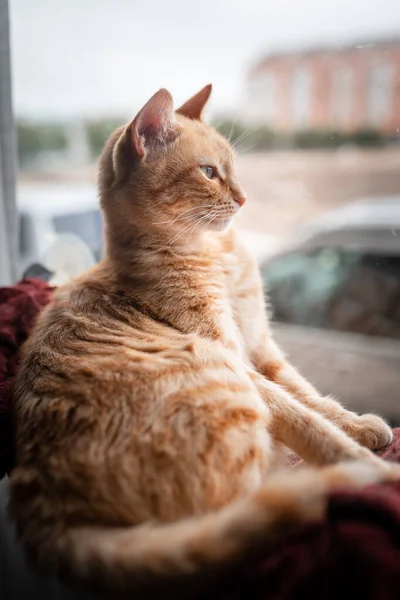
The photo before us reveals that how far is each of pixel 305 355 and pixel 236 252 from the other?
810mm

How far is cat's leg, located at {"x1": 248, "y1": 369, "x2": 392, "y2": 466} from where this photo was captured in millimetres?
943

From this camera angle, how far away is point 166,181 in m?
1.19

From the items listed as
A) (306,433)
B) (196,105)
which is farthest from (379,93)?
(306,433)

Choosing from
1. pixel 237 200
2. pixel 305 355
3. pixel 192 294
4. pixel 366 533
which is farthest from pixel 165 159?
pixel 305 355

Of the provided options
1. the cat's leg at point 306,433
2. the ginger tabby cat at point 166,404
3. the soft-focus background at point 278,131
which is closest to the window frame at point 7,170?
the soft-focus background at point 278,131

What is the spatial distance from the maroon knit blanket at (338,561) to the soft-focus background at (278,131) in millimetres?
816

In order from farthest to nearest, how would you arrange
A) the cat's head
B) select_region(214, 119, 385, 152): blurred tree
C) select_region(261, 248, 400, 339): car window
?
select_region(261, 248, 400, 339): car window < select_region(214, 119, 385, 152): blurred tree < the cat's head

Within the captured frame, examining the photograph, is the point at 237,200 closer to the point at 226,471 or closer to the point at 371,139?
the point at 226,471

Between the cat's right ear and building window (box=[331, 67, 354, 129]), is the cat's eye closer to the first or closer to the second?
the cat's right ear

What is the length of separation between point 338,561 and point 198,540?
186mm

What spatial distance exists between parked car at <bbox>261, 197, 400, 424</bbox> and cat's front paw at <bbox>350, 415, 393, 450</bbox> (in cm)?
58

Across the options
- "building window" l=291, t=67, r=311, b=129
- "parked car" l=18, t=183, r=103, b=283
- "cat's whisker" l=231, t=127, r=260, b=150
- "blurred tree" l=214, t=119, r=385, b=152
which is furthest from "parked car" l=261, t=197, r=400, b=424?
"parked car" l=18, t=183, r=103, b=283

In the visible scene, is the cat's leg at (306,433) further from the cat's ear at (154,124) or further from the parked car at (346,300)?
the parked car at (346,300)

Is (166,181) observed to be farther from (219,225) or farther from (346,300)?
(346,300)
